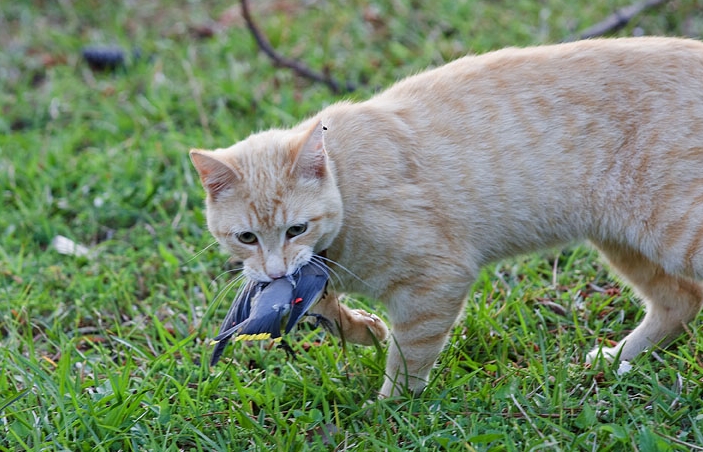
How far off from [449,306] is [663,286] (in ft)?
3.22

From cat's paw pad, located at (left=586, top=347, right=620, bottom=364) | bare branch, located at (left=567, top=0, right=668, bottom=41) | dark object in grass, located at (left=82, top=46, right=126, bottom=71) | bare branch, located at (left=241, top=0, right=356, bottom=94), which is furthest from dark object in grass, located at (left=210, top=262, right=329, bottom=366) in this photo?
dark object in grass, located at (left=82, top=46, right=126, bottom=71)

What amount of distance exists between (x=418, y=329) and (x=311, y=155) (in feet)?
2.63

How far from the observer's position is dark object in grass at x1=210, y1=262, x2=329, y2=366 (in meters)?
3.02

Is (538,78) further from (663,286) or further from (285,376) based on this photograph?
(285,376)

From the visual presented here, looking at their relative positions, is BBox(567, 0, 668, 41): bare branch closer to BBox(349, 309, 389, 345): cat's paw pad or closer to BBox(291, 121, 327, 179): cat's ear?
BBox(349, 309, 389, 345): cat's paw pad

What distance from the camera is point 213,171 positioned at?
3.13 metres

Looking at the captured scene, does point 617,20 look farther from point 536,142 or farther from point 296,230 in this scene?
point 296,230

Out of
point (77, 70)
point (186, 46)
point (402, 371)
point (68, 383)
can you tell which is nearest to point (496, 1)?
point (186, 46)

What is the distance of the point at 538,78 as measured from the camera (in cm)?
344

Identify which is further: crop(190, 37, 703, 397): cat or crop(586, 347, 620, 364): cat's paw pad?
crop(586, 347, 620, 364): cat's paw pad

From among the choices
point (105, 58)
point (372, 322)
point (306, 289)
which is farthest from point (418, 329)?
point (105, 58)

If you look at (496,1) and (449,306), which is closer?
(449,306)

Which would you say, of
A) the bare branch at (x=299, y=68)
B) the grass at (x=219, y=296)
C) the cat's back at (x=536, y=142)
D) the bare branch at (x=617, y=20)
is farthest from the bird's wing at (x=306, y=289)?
the bare branch at (x=617, y=20)

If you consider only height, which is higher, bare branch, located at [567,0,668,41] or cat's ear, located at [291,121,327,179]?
cat's ear, located at [291,121,327,179]
